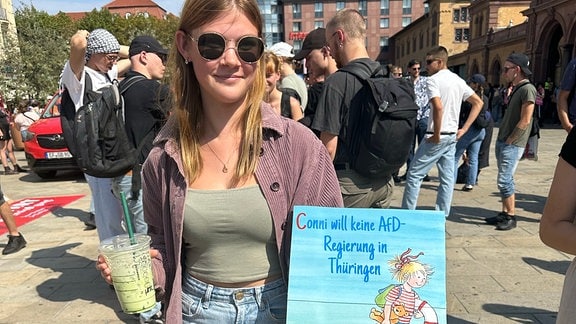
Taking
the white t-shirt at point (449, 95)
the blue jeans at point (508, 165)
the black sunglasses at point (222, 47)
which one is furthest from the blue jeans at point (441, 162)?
the black sunglasses at point (222, 47)

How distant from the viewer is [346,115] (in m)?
2.77

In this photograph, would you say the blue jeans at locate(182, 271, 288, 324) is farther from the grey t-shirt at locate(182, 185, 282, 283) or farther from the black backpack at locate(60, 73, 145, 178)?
the black backpack at locate(60, 73, 145, 178)

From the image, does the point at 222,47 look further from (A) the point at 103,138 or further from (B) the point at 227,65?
(A) the point at 103,138

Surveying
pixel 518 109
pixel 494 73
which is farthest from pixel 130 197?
pixel 494 73

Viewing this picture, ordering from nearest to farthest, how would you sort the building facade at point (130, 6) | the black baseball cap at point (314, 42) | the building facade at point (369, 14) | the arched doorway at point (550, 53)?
the black baseball cap at point (314, 42), the arched doorway at point (550, 53), the building facade at point (369, 14), the building facade at point (130, 6)

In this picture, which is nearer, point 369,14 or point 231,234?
point 231,234

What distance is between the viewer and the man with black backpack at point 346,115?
2.74m

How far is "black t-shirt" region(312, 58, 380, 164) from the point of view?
273 cm

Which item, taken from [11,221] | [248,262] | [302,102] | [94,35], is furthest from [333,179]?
[11,221]

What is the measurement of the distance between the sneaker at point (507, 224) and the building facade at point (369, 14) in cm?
6777

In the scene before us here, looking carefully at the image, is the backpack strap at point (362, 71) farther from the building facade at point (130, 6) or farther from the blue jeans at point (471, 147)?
the building facade at point (130, 6)

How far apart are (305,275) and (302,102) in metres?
4.08

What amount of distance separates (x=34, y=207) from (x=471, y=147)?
7365 millimetres

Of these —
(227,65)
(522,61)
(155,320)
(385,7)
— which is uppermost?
(385,7)
